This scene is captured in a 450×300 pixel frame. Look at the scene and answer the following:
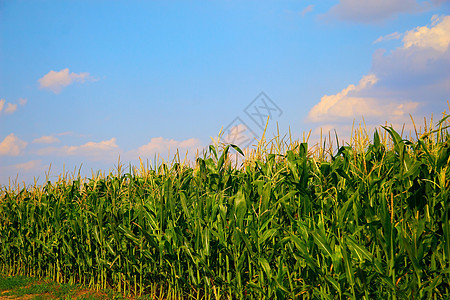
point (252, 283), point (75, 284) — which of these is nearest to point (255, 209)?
point (252, 283)

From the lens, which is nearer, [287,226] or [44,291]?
[287,226]

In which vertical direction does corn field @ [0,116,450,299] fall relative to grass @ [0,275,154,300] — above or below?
above

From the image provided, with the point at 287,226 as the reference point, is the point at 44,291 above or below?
below

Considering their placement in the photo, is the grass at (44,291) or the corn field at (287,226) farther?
the grass at (44,291)

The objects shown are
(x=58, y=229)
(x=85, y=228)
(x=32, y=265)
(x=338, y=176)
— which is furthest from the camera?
(x=32, y=265)

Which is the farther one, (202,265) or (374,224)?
(202,265)

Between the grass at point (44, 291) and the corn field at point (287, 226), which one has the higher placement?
the corn field at point (287, 226)

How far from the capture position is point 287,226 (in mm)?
5230

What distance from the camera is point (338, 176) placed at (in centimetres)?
512

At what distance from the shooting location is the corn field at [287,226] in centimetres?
435

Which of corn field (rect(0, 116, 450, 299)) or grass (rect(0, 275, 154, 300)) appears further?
grass (rect(0, 275, 154, 300))

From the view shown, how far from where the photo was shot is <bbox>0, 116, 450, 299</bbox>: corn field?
14.3ft

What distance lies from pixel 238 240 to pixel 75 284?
4.89 metres

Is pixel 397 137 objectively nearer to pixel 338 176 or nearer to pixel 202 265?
pixel 338 176
